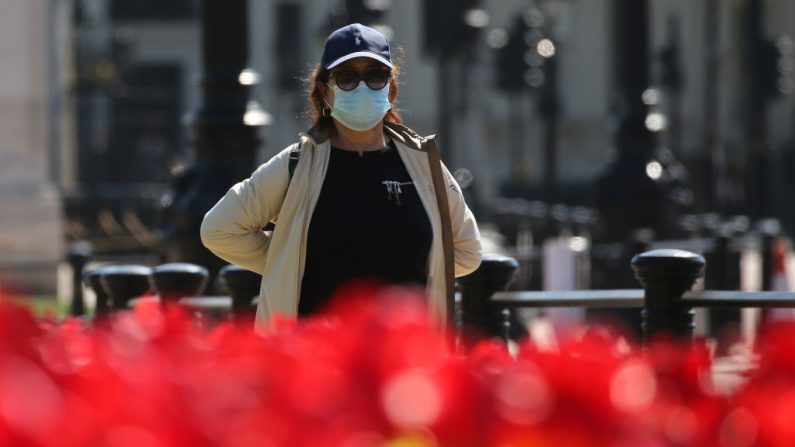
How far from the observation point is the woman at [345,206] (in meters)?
5.49

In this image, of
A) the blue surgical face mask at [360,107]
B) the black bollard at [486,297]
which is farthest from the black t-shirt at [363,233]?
the black bollard at [486,297]

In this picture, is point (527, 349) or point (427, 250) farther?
point (427, 250)

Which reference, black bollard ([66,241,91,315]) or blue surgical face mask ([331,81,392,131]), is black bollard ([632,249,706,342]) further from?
black bollard ([66,241,91,315])

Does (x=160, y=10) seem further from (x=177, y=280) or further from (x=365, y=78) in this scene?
(x=365, y=78)

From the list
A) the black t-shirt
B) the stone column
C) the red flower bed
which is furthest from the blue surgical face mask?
the stone column

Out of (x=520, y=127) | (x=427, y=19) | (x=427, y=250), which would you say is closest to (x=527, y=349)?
(x=427, y=250)

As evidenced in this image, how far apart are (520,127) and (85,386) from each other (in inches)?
2225

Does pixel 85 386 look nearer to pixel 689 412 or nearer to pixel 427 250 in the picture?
pixel 689 412

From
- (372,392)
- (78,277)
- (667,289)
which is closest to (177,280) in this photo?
(667,289)

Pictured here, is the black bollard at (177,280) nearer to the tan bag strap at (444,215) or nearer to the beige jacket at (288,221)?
the beige jacket at (288,221)

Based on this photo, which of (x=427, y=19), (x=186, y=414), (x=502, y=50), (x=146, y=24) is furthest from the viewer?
(x=146, y=24)

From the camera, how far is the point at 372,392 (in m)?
2.64

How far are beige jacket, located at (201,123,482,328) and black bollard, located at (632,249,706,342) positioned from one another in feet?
6.67

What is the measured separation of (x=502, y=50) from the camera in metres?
37.3
